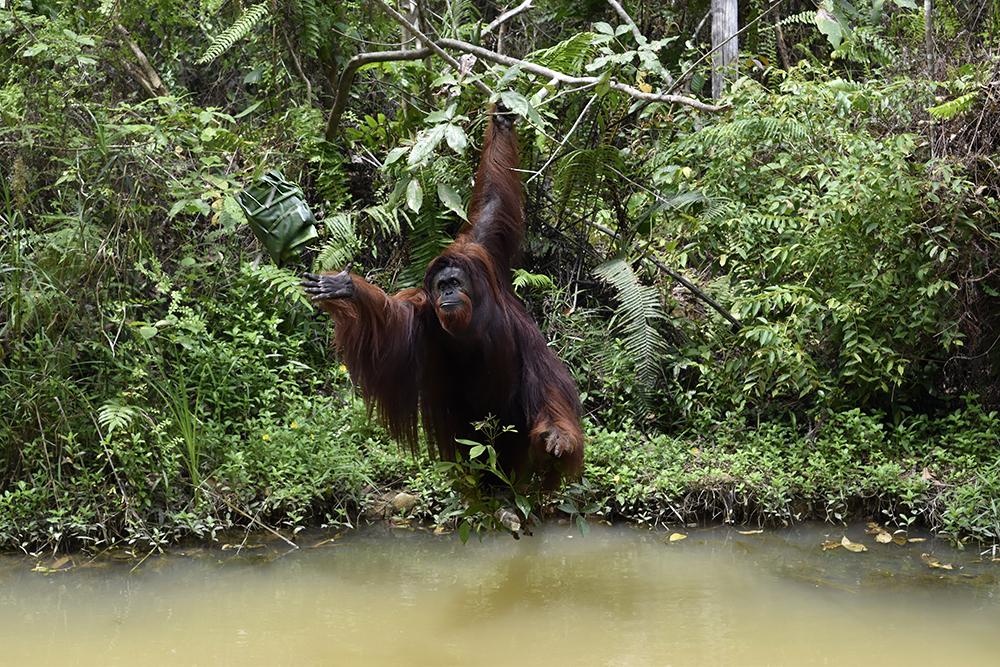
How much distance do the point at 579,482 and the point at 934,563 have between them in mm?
1528

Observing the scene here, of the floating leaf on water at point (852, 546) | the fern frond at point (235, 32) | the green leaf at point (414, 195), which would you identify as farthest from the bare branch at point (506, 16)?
the floating leaf on water at point (852, 546)

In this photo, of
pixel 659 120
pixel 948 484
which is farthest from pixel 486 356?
pixel 659 120

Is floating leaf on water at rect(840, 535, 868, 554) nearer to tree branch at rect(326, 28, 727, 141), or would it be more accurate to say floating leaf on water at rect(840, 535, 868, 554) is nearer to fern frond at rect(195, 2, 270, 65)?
tree branch at rect(326, 28, 727, 141)

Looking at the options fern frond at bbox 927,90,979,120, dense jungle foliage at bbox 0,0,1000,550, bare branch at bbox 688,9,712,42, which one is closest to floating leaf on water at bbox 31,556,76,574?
dense jungle foliage at bbox 0,0,1000,550

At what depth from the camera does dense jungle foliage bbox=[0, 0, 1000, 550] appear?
199 inches

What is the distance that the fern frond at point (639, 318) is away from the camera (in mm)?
5797

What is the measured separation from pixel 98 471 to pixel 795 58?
6024 mm

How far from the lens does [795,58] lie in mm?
8508

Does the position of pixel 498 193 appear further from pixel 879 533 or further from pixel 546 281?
pixel 879 533

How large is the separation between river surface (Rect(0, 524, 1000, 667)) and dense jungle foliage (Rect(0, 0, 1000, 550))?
0.24 m

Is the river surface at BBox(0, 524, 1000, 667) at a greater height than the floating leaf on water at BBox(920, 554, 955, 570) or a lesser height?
greater

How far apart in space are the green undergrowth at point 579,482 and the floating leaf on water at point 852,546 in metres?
0.26

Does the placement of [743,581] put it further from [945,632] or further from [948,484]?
[948,484]

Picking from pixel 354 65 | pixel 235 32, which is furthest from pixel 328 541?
pixel 235 32
